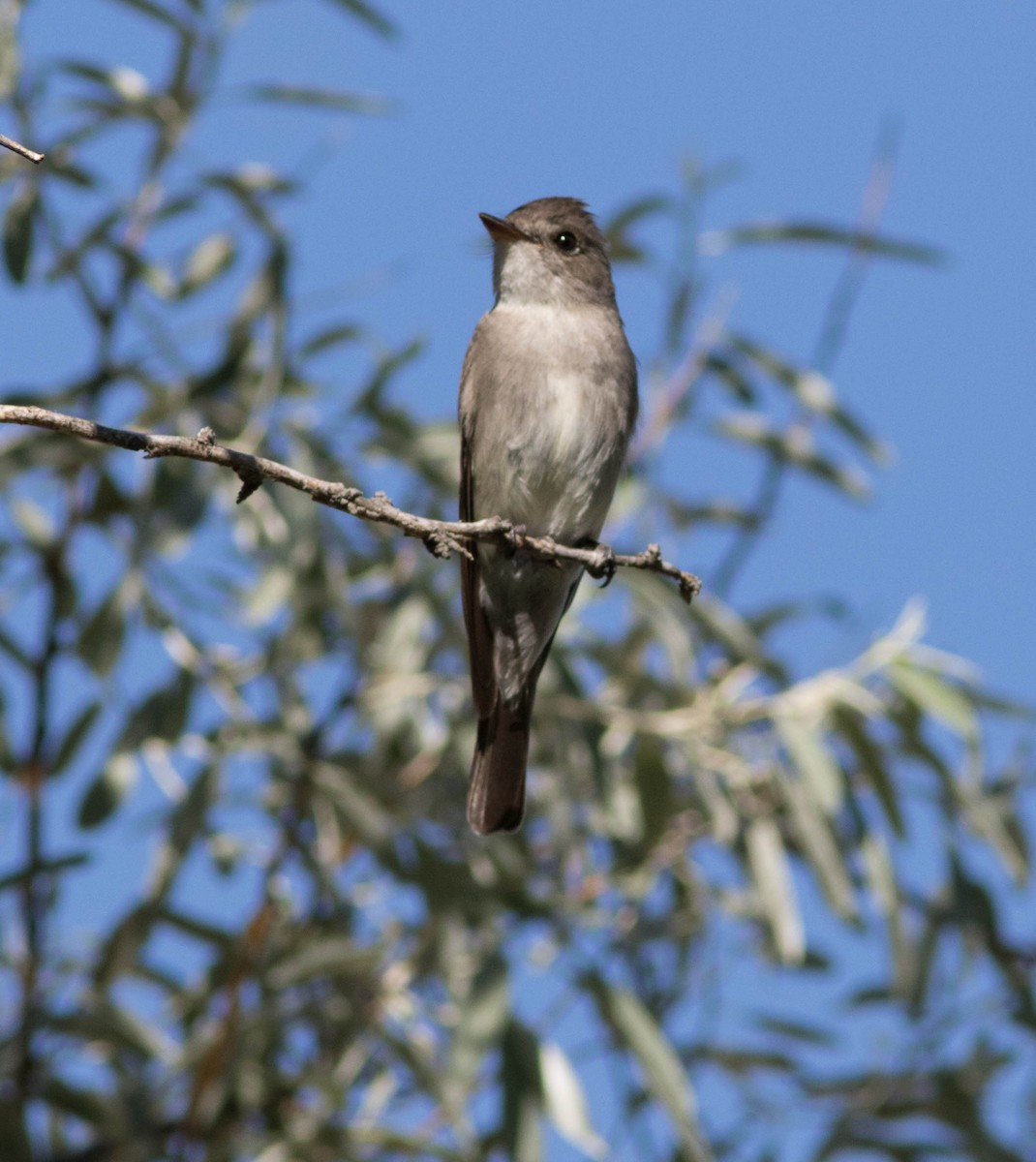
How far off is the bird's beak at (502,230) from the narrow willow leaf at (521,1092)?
166cm

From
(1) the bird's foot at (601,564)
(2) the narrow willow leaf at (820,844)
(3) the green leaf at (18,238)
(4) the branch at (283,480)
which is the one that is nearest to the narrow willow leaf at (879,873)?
(2) the narrow willow leaf at (820,844)

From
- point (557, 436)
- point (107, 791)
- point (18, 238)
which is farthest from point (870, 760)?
point (18, 238)

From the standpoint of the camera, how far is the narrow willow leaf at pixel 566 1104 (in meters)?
3.37

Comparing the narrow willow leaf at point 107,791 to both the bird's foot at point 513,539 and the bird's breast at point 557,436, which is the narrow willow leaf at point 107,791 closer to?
the bird's breast at point 557,436

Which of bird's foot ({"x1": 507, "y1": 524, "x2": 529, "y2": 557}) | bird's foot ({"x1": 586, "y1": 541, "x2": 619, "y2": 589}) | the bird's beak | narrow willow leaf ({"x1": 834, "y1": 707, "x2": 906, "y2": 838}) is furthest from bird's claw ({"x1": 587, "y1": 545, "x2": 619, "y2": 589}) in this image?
the bird's beak

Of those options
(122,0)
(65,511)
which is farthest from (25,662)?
(122,0)

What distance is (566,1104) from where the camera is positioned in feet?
11.2

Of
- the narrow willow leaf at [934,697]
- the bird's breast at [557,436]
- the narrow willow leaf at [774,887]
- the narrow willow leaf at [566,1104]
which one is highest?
the bird's breast at [557,436]

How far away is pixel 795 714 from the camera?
11.7 feet

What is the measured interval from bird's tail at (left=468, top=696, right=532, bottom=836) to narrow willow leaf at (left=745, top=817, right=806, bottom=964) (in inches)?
24.7

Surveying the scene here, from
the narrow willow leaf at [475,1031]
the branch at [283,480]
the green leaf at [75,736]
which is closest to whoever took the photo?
the branch at [283,480]

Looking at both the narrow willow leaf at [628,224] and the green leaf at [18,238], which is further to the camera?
the narrow willow leaf at [628,224]

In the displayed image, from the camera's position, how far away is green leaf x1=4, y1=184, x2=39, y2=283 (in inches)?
127

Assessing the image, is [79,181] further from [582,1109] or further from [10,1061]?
[582,1109]
